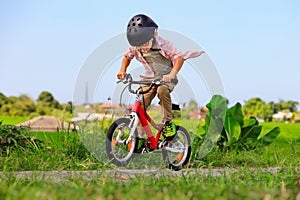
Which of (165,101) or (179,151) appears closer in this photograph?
(165,101)

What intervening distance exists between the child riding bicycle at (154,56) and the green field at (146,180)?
0.51 m

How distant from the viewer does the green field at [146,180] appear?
7.78ft

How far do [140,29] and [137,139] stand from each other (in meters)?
1.03

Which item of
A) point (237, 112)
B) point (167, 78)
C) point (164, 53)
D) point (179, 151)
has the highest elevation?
point (164, 53)

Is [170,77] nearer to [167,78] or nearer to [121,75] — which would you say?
[167,78]

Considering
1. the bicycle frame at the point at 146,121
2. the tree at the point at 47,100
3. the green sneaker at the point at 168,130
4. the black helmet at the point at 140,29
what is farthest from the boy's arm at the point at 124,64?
the tree at the point at 47,100

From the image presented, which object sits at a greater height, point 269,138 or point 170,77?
point 170,77

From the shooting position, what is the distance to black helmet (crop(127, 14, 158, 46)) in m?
4.30

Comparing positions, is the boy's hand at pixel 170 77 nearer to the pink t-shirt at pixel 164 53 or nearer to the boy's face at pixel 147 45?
the pink t-shirt at pixel 164 53

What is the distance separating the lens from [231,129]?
6.10 meters

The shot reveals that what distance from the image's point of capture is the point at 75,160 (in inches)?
189

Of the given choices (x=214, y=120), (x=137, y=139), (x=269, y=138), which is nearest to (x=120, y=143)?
(x=137, y=139)

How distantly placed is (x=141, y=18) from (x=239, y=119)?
101 inches

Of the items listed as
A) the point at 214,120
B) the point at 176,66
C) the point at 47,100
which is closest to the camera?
the point at 176,66
